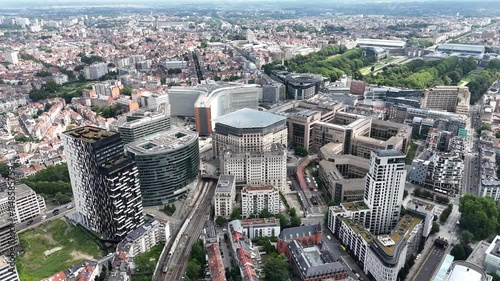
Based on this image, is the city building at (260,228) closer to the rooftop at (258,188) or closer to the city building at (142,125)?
the rooftop at (258,188)

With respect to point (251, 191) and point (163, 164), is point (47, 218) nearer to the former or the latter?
point (163, 164)

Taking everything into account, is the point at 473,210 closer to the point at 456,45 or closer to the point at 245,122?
the point at 245,122

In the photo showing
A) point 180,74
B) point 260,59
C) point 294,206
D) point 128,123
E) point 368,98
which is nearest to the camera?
point 294,206

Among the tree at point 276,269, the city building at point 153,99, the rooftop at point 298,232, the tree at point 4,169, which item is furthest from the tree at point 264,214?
the city building at point 153,99

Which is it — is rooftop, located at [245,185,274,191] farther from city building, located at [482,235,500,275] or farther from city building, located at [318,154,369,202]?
city building, located at [482,235,500,275]

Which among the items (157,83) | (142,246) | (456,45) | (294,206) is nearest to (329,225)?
(294,206)

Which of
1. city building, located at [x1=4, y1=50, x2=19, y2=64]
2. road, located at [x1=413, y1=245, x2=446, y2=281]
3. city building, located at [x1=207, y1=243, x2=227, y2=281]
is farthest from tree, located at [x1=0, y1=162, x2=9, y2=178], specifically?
city building, located at [x1=4, y1=50, x2=19, y2=64]
